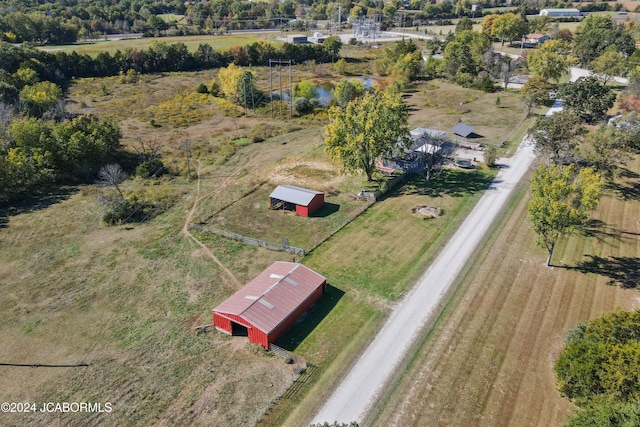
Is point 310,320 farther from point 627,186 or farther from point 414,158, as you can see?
point 627,186

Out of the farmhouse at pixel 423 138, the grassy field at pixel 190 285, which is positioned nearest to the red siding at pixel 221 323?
the grassy field at pixel 190 285

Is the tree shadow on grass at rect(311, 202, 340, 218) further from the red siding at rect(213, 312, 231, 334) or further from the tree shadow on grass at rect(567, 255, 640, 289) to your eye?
the tree shadow on grass at rect(567, 255, 640, 289)

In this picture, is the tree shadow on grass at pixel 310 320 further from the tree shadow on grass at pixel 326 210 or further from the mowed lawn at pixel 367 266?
the tree shadow on grass at pixel 326 210

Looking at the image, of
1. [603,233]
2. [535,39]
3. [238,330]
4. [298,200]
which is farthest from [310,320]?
[535,39]

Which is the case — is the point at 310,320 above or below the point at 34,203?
below

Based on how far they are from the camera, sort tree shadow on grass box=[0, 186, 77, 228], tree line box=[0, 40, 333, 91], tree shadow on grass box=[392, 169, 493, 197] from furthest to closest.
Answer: tree line box=[0, 40, 333, 91]
tree shadow on grass box=[392, 169, 493, 197]
tree shadow on grass box=[0, 186, 77, 228]

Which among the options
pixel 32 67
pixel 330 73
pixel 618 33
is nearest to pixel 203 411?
pixel 32 67

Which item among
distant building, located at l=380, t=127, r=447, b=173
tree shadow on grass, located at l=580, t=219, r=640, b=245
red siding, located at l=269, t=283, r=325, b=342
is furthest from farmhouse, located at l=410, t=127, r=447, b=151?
red siding, located at l=269, t=283, r=325, b=342
